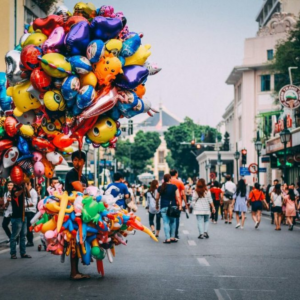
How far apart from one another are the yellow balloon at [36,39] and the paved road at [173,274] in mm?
3583

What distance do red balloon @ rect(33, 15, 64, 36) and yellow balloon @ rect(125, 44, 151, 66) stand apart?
1.17 metres

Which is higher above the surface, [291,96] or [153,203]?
[291,96]

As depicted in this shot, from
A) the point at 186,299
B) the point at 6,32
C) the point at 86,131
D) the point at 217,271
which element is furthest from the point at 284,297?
the point at 6,32

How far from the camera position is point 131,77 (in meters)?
10.6

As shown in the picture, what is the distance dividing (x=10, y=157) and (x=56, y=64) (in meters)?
2.97

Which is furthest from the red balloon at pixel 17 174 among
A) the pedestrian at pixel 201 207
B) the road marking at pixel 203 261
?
the pedestrian at pixel 201 207

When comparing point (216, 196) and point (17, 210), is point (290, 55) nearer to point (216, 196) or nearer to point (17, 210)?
point (216, 196)

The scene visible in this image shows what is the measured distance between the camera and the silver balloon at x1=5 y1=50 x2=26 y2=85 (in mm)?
10703

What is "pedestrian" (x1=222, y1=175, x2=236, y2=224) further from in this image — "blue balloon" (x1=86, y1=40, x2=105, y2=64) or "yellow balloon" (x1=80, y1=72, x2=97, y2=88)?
"blue balloon" (x1=86, y1=40, x2=105, y2=64)

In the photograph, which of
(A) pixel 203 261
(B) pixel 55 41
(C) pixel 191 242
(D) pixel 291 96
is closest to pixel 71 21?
(B) pixel 55 41

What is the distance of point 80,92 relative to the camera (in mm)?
10398

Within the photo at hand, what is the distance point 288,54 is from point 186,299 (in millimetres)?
41257

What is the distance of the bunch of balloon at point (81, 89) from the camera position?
33.5 feet

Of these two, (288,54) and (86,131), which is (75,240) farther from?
(288,54)
